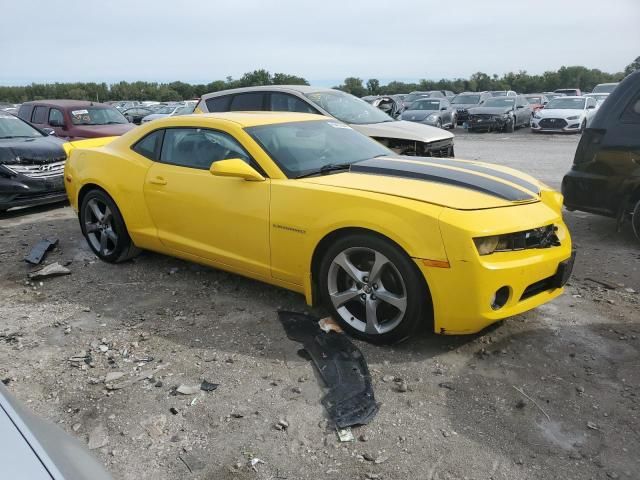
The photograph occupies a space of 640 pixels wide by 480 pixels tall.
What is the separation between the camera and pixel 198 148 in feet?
14.3

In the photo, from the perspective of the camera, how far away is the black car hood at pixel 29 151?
→ 7605mm

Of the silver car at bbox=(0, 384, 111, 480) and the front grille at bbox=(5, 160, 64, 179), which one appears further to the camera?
the front grille at bbox=(5, 160, 64, 179)

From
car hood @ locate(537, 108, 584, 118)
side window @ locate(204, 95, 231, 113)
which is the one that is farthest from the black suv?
car hood @ locate(537, 108, 584, 118)

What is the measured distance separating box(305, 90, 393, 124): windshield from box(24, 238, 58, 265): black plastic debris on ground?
4.34m

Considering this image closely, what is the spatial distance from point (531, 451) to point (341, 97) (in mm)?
7210

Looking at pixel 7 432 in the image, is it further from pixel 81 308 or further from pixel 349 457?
pixel 81 308

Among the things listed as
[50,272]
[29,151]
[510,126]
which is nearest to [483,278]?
[50,272]

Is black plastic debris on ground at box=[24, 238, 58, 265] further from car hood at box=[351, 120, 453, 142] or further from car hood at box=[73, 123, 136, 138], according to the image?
car hood at box=[73, 123, 136, 138]

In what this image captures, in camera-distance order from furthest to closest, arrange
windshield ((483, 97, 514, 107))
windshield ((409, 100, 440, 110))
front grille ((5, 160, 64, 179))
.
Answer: windshield ((483, 97, 514, 107))
windshield ((409, 100, 440, 110))
front grille ((5, 160, 64, 179))

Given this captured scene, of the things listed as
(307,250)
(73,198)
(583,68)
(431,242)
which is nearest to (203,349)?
(307,250)

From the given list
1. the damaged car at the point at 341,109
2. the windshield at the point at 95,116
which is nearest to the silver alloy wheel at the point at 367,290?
the damaged car at the point at 341,109

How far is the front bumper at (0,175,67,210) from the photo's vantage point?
7.38 metres

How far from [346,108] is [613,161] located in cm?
434

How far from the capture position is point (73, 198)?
17.9 ft
